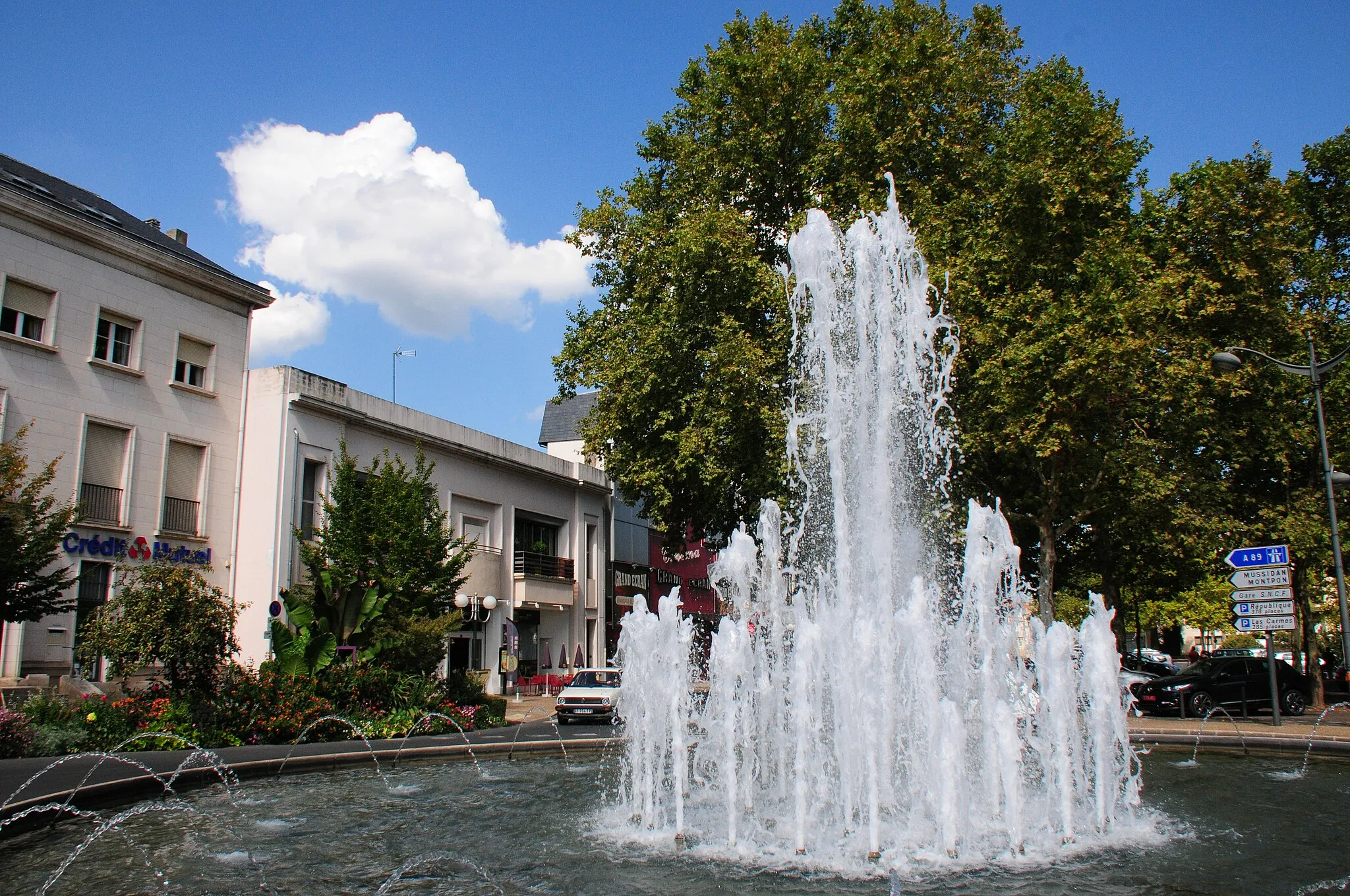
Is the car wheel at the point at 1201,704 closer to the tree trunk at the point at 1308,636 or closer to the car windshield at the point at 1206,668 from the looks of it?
the car windshield at the point at 1206,668

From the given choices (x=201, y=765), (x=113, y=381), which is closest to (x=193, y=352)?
(x=113, y=381)

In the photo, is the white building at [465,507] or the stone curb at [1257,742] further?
the white building at [465,507]

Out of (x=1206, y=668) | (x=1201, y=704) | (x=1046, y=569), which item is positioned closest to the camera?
(x=1201, y=704)

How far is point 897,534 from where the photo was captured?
48.6 ft

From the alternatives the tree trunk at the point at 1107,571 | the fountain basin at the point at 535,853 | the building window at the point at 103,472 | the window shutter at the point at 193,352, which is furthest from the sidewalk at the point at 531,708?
the tree trunk at the point at 1107,571

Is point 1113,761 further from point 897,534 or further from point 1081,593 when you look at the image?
point 1081,593

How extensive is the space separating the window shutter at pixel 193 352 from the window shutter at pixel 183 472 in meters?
2.23

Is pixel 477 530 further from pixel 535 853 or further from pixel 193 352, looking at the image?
pixel 535 853

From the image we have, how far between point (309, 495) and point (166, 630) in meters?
10.3

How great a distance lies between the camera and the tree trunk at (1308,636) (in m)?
25.8

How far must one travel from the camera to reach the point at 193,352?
81.8ft

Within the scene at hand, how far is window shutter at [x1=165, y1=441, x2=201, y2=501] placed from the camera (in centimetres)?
2370

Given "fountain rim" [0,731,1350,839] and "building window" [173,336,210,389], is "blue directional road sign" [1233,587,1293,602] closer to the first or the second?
"fountain rim" [0,731,1350,839]

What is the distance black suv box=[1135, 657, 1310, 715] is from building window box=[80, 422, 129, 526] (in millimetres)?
24198
